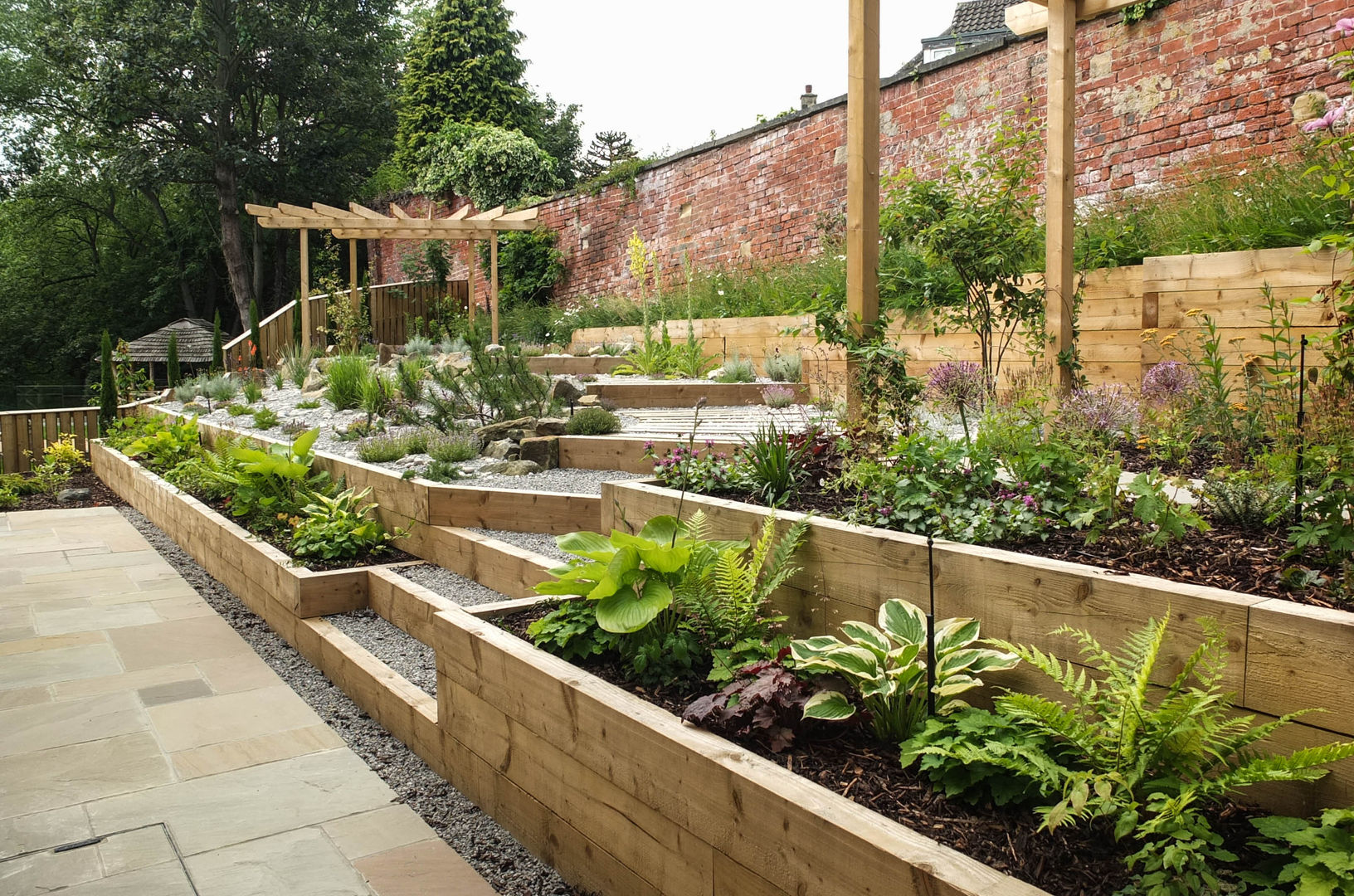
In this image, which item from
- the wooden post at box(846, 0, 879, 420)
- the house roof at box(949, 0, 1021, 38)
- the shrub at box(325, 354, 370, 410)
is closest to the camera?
the wooden post at box(846, 0, 879, 420)

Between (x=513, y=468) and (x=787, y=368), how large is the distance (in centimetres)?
299

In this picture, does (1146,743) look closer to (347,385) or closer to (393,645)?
(393,645)

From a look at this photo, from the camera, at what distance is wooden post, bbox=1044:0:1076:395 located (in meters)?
4.46

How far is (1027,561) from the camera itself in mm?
2084

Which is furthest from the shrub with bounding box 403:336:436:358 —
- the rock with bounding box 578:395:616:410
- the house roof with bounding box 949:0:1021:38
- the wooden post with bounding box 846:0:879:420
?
the house roof with bounding box 949:0:1021:38

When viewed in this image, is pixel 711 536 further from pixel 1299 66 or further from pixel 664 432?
pixel 1299 66

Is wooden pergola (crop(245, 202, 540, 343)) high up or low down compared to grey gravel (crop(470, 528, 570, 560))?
up

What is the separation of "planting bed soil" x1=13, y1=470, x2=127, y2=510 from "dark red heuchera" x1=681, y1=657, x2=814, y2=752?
26.7 feet

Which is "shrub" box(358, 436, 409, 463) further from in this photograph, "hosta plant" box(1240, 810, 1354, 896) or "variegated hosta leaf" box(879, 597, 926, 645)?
"hosta plant" box(1240, 810, 1354, 896)

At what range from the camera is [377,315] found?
52.3 feet

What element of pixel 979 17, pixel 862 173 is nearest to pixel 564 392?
pixel 862 173

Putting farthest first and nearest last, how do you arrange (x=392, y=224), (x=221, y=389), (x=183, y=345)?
(x=183, y=345), (x=392, y=224), (x=221, y=389)

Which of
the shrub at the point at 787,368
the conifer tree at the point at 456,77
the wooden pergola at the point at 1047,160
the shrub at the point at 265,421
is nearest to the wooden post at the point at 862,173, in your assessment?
the wooden pergola at the point at 1047,160

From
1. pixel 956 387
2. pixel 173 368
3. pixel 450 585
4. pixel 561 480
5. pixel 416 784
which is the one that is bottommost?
pixel 416 784
